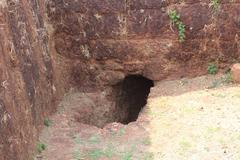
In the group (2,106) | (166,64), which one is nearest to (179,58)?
(166,64)

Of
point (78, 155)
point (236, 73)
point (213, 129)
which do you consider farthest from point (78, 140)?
point (236, 73)

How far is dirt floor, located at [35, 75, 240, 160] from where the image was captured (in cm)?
664

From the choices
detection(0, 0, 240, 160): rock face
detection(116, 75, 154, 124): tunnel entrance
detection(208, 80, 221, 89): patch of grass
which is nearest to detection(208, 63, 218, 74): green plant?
detection(0, 0, 240, 160): rock face

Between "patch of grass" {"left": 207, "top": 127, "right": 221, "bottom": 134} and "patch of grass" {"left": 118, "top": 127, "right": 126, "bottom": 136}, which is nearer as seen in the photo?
"patch of grass" {"left": 207, "top": 127, "right": 221, "bottom": 134}

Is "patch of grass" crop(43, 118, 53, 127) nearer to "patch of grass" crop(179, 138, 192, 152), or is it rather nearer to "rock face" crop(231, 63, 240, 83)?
"patch of grass" crop(179, 138, 192, 152)

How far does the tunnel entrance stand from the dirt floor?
52.0 inches

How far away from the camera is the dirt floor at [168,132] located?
261 inches

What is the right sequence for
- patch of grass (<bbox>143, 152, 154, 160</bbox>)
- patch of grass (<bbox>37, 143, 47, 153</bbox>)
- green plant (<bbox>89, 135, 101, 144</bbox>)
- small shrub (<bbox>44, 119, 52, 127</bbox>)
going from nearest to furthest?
patch of grass (<bbox>143, 152, 154, 160</bbox>)
patch of grass (<bbox>37, 143, 47, 153</bbox>)
green plant (<bbox>89, 135, 101, 144</bbox>)
small shrub (<bbox>44, 119, 52, 127</bbox>)

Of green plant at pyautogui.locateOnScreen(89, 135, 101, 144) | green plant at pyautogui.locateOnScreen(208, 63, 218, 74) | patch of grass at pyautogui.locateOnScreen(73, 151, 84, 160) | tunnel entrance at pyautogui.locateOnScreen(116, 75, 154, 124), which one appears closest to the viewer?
patch of grass at pyautogui.locateOnScreen(73, 151, 84, 160)

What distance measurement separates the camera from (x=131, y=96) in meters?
10.5

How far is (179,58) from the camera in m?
9.32

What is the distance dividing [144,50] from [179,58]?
2.36 ft

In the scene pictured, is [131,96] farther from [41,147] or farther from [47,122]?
[41,147]

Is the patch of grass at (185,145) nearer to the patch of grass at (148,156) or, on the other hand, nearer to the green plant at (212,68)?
the patch of grass at (148,156)
